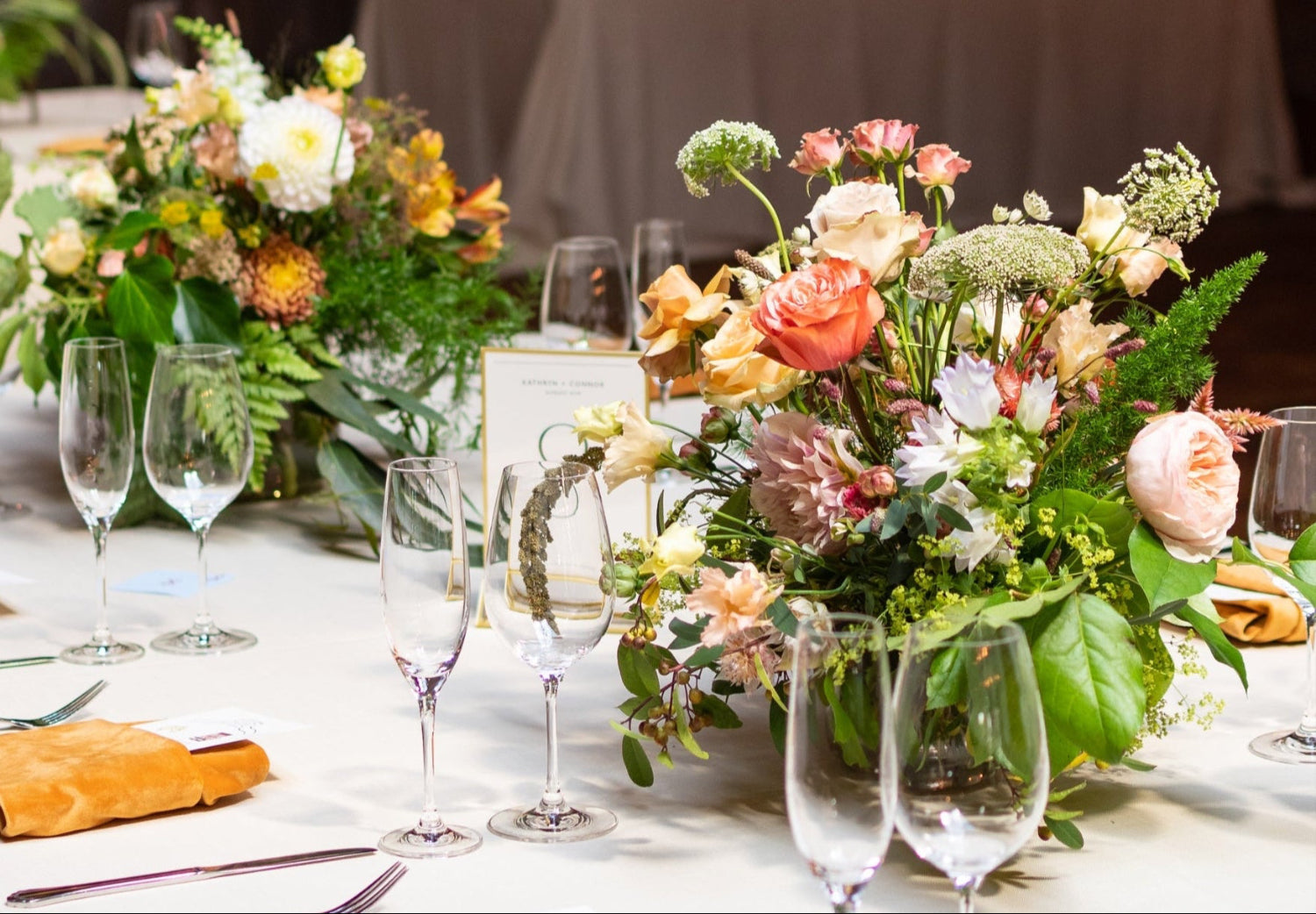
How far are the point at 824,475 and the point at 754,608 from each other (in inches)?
4.4

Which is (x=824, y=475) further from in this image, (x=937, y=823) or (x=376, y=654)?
(x=376, y=654)

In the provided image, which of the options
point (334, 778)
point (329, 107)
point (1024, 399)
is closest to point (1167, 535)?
point (1024, 399)

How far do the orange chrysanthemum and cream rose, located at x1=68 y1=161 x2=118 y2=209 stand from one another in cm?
21

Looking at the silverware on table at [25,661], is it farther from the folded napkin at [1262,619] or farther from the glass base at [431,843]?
the folded napkin at [1262,619]

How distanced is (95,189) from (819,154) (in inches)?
45.1

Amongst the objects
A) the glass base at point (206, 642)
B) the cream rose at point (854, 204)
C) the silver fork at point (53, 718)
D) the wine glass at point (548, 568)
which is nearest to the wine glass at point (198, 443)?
the glass base at point (206, 642)

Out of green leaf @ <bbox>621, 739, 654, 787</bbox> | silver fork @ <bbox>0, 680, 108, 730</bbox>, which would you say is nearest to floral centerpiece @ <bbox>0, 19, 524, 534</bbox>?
silver fork @ <bbox>0, 680, 108, 730</bbox>

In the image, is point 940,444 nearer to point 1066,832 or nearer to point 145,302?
point 1066,832

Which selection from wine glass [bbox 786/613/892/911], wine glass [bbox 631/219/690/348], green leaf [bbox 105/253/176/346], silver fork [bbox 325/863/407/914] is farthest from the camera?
wine glass [bbox 631/219/690/348]

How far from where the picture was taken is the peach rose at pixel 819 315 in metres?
0.96

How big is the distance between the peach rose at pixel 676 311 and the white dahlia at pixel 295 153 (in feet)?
2.74

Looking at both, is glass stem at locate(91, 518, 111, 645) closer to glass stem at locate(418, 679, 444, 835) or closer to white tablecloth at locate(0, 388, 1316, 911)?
white tablecloth at locate(0, 388, 1316, 911)

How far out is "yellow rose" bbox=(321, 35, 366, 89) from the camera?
1939mm

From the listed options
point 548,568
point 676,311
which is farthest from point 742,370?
point 548,568
